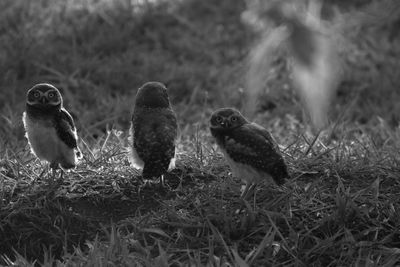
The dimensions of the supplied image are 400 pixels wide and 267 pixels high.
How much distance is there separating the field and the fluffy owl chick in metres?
0.17

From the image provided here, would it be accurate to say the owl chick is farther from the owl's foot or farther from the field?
the owl's foot

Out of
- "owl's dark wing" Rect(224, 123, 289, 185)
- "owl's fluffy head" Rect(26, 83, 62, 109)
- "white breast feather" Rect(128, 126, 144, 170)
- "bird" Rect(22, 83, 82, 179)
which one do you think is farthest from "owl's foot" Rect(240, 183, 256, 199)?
"owl's fluffy head" Rect(26, 83, 62, 109)

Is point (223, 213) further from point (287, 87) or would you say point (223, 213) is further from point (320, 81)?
point (287, 87)

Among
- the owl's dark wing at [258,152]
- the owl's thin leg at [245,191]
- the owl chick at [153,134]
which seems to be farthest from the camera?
the owl chick at [153,134]

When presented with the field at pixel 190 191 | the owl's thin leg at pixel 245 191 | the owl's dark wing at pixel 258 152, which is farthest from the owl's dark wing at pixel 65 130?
the owl's thin leg at pixel 245 191

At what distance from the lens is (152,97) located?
15.5 feet

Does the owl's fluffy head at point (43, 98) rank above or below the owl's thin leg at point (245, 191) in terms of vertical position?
above

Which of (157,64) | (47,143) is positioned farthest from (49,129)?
(157,64)

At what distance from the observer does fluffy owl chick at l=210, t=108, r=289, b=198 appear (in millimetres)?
4055

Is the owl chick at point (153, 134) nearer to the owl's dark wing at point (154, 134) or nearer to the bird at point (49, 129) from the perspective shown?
the owl's dark wing at point (154, 134)

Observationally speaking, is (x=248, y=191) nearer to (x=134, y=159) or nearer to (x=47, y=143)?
(x=134, y=159)

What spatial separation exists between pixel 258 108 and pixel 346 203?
3.60 m

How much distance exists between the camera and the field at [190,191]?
3791mm

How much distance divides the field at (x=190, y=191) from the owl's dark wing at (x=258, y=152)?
20 cm
